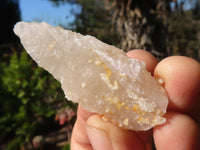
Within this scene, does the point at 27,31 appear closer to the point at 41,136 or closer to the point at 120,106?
the point at 120,106

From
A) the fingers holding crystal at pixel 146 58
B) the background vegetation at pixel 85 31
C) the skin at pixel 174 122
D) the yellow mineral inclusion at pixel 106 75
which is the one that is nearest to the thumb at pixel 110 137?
the skin at pixel 174 122

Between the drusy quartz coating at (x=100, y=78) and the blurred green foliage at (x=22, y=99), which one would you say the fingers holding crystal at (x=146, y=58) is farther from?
the blurred green foliage at (x=22, y=99)

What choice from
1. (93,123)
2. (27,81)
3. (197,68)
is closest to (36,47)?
(93,123)

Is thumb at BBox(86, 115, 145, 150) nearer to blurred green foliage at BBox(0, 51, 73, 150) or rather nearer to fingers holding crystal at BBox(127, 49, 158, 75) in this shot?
fingers holding crystal at BBox(127, 49, 158, 75)

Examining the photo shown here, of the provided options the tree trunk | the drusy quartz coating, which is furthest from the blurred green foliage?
the drusy quartz coating

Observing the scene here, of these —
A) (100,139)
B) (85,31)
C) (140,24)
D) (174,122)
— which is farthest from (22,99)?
(174,122)

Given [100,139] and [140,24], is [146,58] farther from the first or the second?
[140,24]
